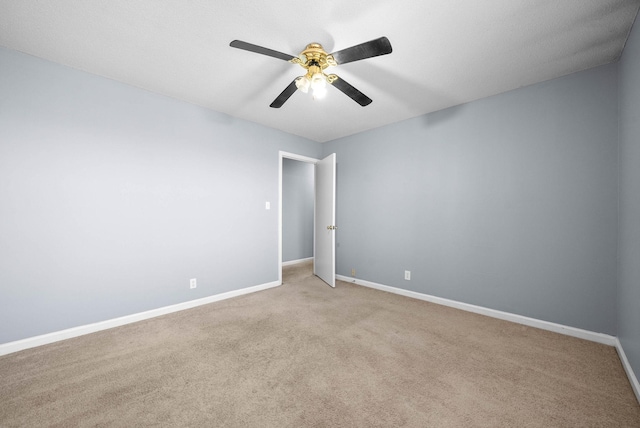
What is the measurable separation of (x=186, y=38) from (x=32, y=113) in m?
1.56

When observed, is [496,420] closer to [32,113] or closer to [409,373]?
[409,373]

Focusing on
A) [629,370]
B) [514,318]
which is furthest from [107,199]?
[629,370]

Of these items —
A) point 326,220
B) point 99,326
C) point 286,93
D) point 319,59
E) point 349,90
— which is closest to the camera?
point 319,59

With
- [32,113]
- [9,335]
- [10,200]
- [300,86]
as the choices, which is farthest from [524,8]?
[9,335]

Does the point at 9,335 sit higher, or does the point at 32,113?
the point at 32,113

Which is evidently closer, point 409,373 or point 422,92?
point 409,373

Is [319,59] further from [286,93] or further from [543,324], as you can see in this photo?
[543,324]

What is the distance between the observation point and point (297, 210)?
19.3ft

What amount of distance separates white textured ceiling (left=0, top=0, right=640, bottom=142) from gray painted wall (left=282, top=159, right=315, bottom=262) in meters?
3.03

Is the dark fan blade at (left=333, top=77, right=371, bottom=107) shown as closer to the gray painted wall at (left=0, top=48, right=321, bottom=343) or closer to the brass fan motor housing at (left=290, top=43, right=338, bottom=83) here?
the brass fan motor housing at (left=290, top=43, right=338, bottom=83)

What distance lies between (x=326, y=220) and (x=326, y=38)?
2756 mm

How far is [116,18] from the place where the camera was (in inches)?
67.2

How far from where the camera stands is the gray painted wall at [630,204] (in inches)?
64.8

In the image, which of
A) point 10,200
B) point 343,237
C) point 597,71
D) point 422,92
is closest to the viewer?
point 10,200
